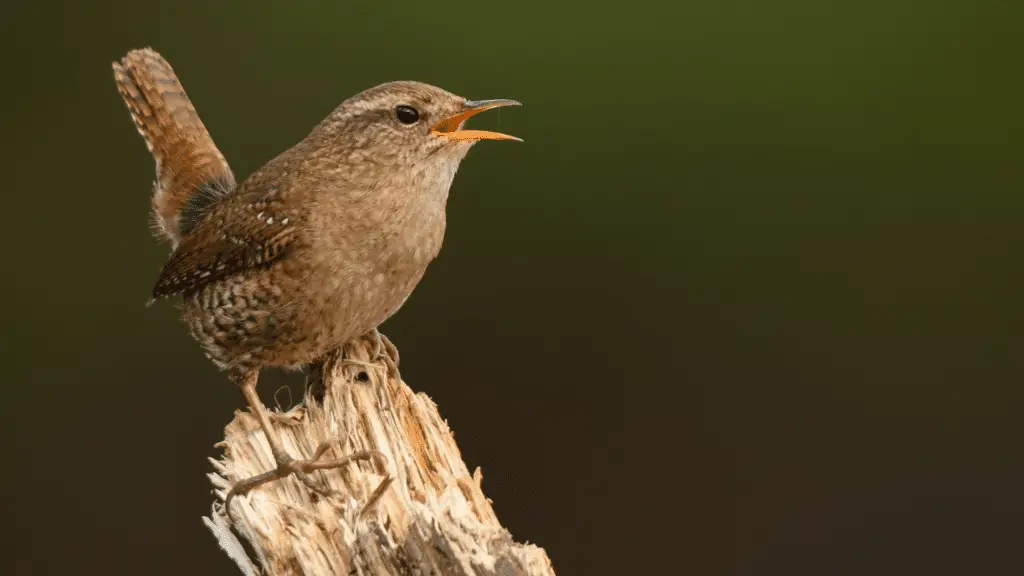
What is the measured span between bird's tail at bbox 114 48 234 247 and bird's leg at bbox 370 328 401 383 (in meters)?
0.58

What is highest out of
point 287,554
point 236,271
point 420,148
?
point 420,148

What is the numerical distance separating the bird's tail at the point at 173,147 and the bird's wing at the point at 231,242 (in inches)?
7.9

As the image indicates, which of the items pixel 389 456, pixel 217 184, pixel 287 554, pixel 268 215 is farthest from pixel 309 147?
pixel 287 554

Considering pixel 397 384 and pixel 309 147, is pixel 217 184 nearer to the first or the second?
pixel 309 147

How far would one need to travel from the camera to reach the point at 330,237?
7.73 ft

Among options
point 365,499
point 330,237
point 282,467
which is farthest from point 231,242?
point 365,499

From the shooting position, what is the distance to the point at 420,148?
239cm

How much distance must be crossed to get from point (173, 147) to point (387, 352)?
0.80m

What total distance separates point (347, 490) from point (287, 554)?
178 mm

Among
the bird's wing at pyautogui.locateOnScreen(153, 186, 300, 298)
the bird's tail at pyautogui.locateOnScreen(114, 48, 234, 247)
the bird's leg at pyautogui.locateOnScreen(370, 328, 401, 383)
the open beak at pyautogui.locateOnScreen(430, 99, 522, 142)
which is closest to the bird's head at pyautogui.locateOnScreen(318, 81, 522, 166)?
the open beak at pyautogui.locateOnScreen(430, 99, 522, 142)

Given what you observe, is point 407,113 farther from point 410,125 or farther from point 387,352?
point 387,352

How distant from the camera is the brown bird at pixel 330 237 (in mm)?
2350

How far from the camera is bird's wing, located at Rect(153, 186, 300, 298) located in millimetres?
2391

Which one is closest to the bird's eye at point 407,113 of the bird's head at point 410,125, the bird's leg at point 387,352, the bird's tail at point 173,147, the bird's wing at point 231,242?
the bird's head at point 410,125
